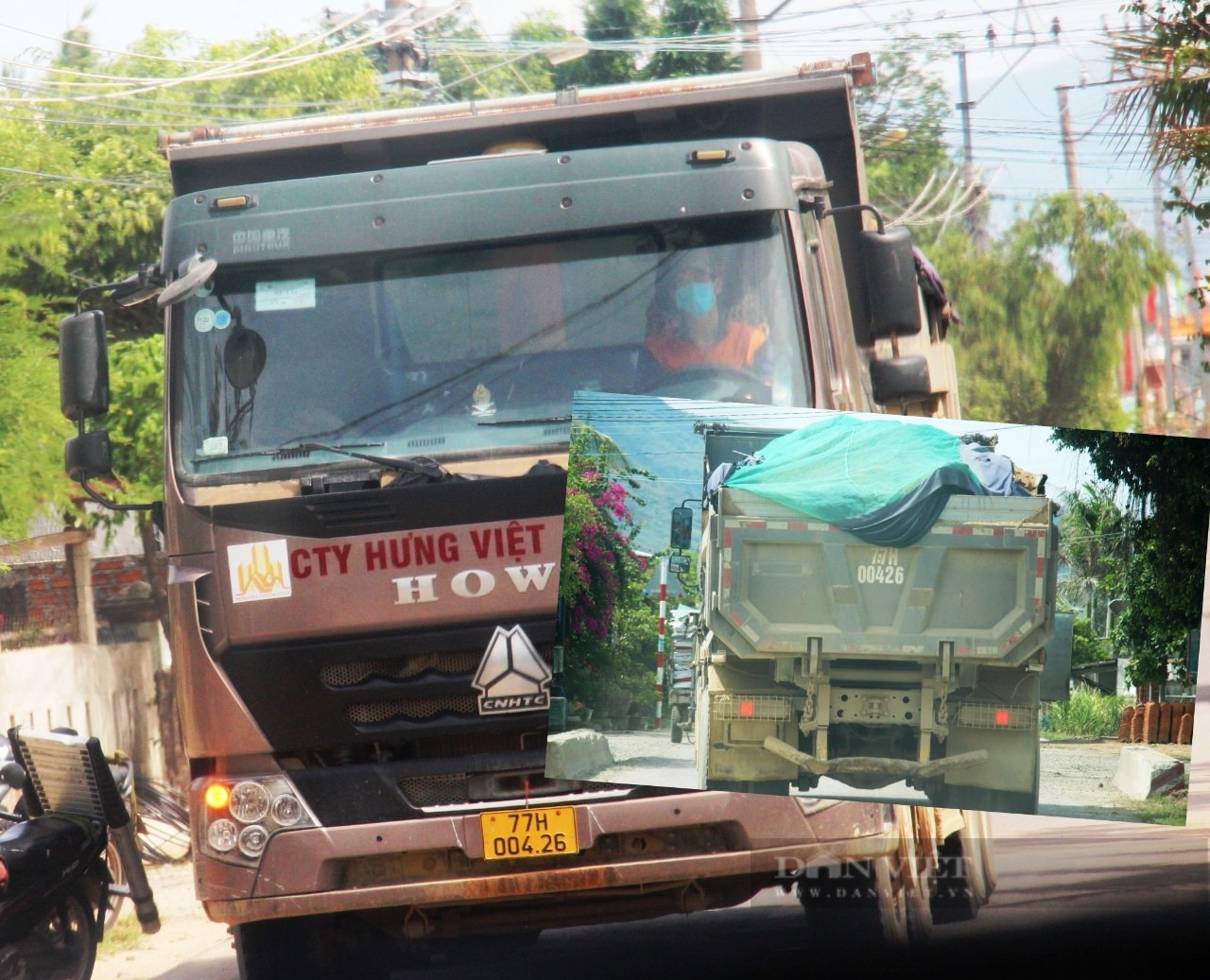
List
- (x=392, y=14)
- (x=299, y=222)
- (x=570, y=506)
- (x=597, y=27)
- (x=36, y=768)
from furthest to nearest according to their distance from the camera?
1. (x=597, y=27)
2. (x=392, y=14)
3. (x=36, y=768)
4. (x=299, y=222)
5. (x=570, y=506)

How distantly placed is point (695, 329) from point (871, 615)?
3.64ft

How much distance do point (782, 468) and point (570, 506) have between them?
687mm

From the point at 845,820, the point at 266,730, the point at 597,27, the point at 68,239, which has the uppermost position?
the point at 597,27

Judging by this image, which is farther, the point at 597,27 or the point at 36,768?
the point at 597,27

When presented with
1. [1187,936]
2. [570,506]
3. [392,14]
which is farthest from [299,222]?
[392,14]

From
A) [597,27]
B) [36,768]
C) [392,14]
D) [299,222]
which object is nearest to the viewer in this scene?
[299,222]

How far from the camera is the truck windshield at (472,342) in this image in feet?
17.1

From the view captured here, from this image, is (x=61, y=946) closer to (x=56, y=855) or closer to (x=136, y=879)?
(x=56, y=855)

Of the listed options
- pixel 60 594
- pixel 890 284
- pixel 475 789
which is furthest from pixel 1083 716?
pixel 60 594

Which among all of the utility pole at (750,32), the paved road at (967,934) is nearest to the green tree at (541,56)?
the utility pole at (750,32)

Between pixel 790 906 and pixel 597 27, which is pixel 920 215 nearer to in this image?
pixel 597 27

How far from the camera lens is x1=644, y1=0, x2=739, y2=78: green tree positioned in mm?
17609

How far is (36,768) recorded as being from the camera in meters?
6.69

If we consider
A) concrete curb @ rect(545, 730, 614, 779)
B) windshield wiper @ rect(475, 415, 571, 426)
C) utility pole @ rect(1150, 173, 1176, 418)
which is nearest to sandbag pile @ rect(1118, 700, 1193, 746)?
concrete curb @ rect(545, 730, 614, 779)
